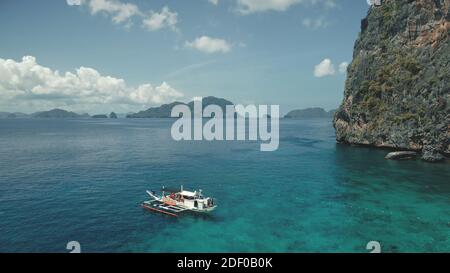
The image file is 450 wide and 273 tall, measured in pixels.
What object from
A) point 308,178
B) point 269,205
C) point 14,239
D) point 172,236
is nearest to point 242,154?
point 308,178

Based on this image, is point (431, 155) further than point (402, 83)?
No

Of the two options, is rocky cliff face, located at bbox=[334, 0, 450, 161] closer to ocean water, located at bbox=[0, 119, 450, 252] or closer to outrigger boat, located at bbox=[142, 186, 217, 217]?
ocean water, located at bbox=[0, 119, 450, 252]

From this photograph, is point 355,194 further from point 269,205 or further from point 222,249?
point 222,249

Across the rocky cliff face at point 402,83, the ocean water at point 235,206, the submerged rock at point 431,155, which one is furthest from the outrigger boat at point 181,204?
the rocky cliff face at point 402,83

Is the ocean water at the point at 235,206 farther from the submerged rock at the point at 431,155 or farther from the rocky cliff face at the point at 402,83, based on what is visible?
the rocky cliff face at the point at 402,83

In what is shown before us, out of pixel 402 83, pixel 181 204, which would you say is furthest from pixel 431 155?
pixel 181 204

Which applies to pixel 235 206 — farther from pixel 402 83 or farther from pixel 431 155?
pixel 402 83

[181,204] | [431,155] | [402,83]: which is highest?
[402,83]
